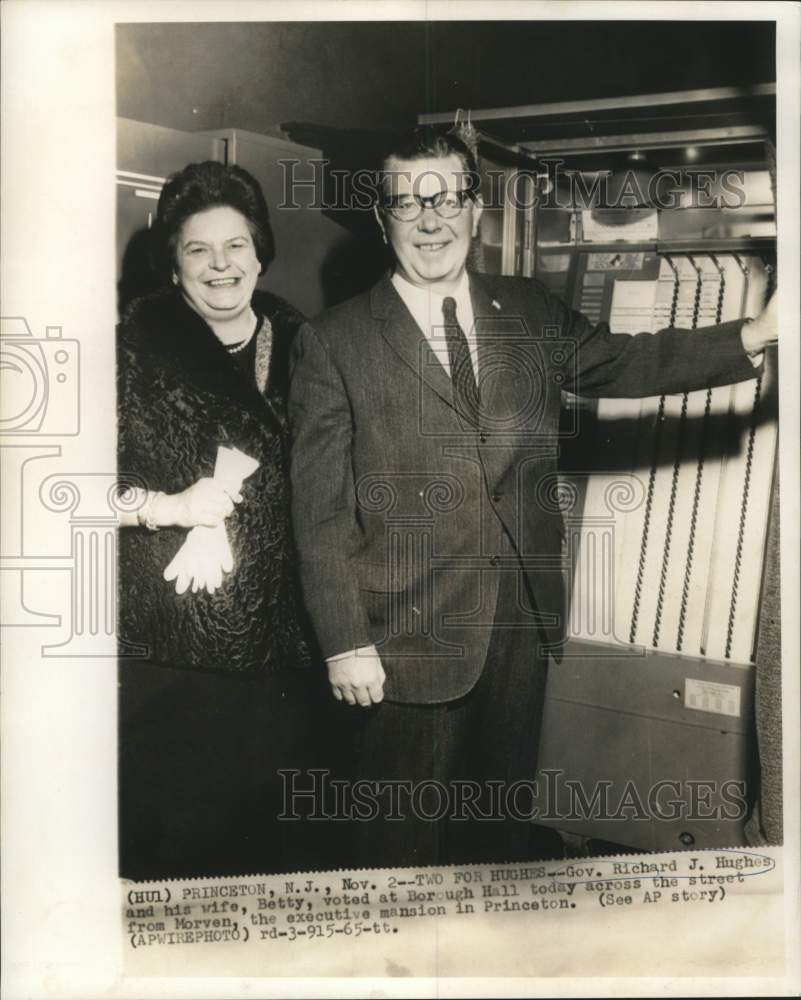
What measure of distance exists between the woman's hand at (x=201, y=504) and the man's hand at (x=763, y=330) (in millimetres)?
797

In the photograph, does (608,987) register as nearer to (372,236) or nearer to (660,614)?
A: (660,614)

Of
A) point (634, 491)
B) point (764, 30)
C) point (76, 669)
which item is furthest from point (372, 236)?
point (76, 669)

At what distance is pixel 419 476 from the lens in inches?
57.1

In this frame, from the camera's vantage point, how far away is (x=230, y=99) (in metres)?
1.46

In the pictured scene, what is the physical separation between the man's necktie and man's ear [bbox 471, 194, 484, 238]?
14 cm

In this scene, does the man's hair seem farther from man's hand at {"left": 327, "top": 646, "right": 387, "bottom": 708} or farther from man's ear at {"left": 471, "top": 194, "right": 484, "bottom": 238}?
man's hand at {"left": 327, "top": 646, "right": 387, "bottom": 708}

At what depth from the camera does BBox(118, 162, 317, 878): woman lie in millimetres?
1448

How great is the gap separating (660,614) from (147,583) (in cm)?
78

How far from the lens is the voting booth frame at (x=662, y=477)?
1473mm

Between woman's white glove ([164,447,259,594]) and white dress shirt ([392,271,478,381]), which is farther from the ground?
white dress shirt ([392,271,478,381])
